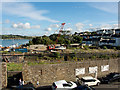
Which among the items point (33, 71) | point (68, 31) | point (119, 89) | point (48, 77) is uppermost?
point (68, 31)

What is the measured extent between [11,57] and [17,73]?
7547 mm

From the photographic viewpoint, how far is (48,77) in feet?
39.8

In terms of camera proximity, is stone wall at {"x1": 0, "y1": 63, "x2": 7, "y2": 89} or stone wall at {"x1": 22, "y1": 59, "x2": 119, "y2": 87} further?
stone wall at {"x1": 22, "y1": 59, "x2": 119, "y2": 87}

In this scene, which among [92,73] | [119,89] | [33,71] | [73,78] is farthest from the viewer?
[92,73]

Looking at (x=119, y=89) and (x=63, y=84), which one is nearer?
(x=63, y=84)

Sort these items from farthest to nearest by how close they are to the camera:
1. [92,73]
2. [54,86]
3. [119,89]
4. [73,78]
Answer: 1. [92,73]
2. [73,78]
3. [119,89]
4. [54,86]

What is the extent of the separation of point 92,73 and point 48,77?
5442 mm

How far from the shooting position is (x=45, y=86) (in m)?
10.7

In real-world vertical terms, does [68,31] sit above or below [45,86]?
above

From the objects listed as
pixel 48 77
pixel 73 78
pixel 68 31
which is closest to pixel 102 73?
pixel 73 78

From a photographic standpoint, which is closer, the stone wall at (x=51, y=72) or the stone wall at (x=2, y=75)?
the stone wall at (x=2, y=75)

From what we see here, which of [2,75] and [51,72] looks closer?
[2,75]

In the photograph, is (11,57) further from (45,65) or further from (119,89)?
(119,89)

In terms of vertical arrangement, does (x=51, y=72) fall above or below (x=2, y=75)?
below
